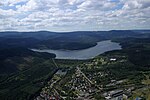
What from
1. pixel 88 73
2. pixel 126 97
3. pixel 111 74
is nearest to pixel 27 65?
pixel 88 73

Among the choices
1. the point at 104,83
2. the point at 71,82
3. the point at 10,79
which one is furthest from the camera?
the point at 10,79

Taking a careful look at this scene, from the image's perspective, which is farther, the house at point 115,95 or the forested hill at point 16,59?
the forested hill at point 16,59

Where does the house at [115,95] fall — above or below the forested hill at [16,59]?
above

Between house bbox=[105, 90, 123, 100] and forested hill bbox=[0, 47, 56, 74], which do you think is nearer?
house bbox=[105, 90, 123, 100]

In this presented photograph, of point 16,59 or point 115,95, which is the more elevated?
point 115,95

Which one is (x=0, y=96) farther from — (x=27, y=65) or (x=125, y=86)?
(x=27, y=65)

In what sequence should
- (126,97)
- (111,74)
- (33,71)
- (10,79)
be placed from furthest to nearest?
1. (33,71)
2. (10,79)
3. (111,74)
4. (126,97)

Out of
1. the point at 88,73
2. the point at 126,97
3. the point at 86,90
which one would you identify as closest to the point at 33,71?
the point at 88,73

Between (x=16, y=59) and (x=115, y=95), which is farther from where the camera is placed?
(x=16, y=59)

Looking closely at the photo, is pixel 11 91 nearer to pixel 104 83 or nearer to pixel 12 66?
pixel 104 83

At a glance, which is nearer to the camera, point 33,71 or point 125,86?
point 125,86

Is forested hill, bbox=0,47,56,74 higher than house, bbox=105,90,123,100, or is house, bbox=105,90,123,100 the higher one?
house, bbox=105,90,123,100
